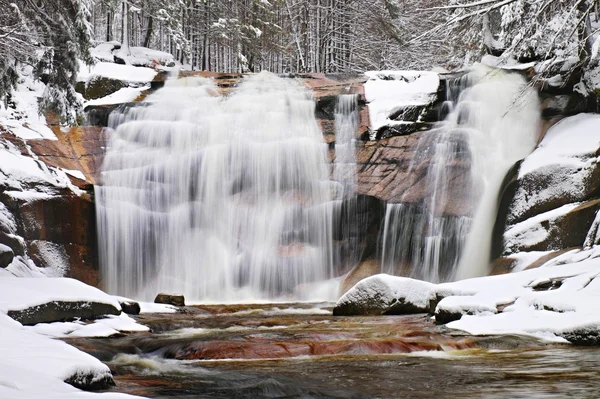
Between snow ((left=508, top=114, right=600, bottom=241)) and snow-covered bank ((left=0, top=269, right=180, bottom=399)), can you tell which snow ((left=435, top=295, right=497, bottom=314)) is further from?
snow ((left=508, top=114, right=600, bottom=241))

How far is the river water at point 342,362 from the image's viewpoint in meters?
5.26

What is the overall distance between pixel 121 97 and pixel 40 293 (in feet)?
38.8

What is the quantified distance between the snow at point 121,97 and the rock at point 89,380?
48.8 feet

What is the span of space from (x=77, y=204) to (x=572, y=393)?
1278 centimetres

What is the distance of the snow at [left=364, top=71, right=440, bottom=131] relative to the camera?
17438 mm

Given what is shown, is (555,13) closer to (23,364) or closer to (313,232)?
(313,232)

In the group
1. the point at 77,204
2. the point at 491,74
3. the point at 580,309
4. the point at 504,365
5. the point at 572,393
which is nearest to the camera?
the point at 572,393

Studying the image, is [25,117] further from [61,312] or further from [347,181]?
[61,312]

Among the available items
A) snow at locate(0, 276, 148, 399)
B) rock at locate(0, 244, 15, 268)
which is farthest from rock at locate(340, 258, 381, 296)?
snow at locate(0, 276, 148, 399)

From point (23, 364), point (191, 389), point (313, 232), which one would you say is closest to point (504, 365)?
point (191, 389)

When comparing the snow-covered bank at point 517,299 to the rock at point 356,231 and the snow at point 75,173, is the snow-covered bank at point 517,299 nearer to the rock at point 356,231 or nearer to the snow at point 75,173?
the rock at point 356,231

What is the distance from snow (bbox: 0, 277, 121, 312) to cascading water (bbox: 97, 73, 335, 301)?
6075 mm

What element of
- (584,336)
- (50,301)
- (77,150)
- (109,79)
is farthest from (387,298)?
(109,79)

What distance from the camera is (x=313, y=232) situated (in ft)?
52.4
